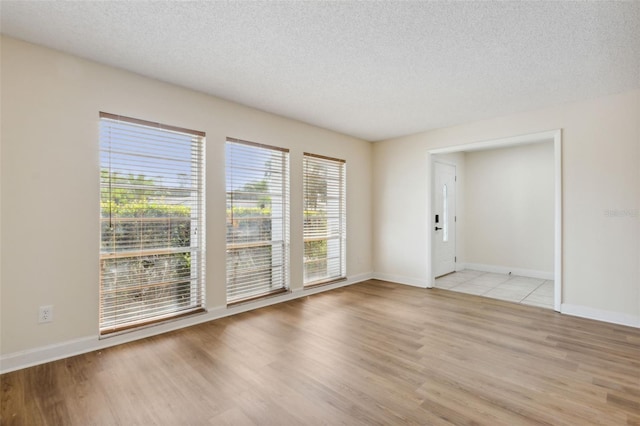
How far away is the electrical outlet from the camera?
2.54m

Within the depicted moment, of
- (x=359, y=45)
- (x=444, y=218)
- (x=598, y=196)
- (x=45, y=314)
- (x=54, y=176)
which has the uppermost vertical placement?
(x=359, y=45)

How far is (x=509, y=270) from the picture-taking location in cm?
614

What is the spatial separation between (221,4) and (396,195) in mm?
4245

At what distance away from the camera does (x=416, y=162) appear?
5285 millimetres

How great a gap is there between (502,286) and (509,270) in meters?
1.23

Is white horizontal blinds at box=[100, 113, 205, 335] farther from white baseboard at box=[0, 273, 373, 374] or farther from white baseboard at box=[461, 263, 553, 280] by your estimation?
white baseboard at box=[461, 263, 553, 280]

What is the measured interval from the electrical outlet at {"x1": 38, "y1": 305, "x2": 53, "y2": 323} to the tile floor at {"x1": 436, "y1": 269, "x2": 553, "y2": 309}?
5070 mm

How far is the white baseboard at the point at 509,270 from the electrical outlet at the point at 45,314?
6.81 m

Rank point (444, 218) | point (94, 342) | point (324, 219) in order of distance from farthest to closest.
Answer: point (444, 218)
point (324, 219)
point (94, 342)

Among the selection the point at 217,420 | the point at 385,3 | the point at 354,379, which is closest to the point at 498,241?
the point at 354,379

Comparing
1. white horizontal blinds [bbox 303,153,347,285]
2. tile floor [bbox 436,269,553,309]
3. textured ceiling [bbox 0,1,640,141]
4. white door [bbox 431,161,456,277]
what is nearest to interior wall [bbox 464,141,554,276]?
tile floor [bbox 436,269,553,309]

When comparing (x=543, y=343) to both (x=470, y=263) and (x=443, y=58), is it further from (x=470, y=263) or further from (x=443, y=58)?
(x=470, y=263)

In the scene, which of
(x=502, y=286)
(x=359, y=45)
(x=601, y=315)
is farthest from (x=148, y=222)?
(x=502, y=286)

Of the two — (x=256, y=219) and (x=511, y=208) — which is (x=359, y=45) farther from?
(x=511, y=208)
